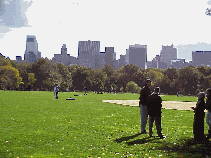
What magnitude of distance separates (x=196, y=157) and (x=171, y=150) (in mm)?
1123

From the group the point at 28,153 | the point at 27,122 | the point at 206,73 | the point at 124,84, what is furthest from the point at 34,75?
the point at 28,153

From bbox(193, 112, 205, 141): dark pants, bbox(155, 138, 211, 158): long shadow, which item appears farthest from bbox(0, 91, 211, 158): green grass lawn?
bbox(193, 112, 205, 141): dark pants

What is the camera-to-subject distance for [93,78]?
116m

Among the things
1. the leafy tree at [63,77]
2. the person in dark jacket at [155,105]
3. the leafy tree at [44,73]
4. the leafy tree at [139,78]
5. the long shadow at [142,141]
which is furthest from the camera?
the leafy tree at [139,78]

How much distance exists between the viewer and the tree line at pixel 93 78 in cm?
9888

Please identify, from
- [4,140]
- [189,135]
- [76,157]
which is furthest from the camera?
[189,135]

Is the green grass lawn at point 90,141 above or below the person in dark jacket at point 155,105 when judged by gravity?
below

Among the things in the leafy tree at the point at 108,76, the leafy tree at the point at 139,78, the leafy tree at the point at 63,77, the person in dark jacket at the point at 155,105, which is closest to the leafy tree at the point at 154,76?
the leafy tree at the point at 139,78

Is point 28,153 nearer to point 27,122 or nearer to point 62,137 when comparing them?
point 62,137

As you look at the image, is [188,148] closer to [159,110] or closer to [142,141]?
[142,141]

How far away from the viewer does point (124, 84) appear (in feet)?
401

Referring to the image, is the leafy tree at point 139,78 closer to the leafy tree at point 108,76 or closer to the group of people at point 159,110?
the leafy tree at point 108,76

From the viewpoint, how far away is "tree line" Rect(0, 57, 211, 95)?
3893 inches

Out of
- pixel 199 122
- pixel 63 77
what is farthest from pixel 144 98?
pixel 63 77
